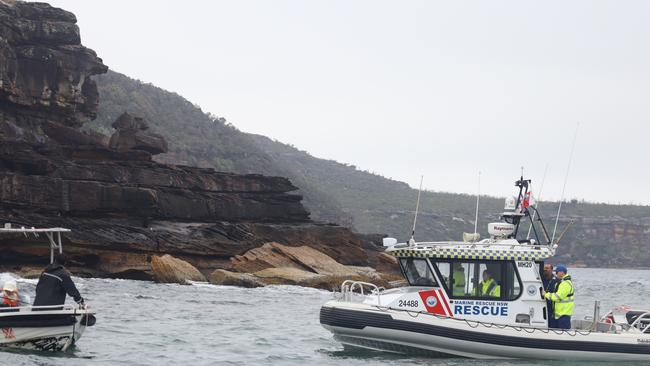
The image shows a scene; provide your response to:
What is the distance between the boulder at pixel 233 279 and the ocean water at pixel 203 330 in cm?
205

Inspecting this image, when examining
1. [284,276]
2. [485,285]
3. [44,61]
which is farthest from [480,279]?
[44,61]

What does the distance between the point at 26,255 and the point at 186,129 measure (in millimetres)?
72391

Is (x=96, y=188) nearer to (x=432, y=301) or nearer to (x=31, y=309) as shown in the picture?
(x=31, y=309)

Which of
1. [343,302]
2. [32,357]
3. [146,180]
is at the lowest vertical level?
[32,357]

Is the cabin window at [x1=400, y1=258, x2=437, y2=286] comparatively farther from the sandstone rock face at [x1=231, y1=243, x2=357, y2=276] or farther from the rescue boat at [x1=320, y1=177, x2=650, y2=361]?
the sandstone rock face at [x1=231, y1=243, x2=357, y2=276]

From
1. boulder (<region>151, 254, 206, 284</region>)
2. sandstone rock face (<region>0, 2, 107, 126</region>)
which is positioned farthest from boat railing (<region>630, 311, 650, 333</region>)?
sandstone rock face (<region>0, 2, 107, 126</region>)

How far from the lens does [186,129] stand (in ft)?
379

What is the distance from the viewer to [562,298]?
21859mm

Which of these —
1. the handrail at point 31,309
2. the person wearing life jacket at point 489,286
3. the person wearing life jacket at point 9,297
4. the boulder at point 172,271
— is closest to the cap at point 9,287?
the person wearing life jacket at point 9,297

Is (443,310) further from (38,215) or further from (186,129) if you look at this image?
(186,129)

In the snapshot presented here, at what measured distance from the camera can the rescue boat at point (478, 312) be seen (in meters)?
21.5

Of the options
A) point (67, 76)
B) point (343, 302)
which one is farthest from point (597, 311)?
point (67, 76)

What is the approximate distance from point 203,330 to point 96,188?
22.8 m

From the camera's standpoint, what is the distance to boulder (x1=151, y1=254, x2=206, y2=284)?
149ft
